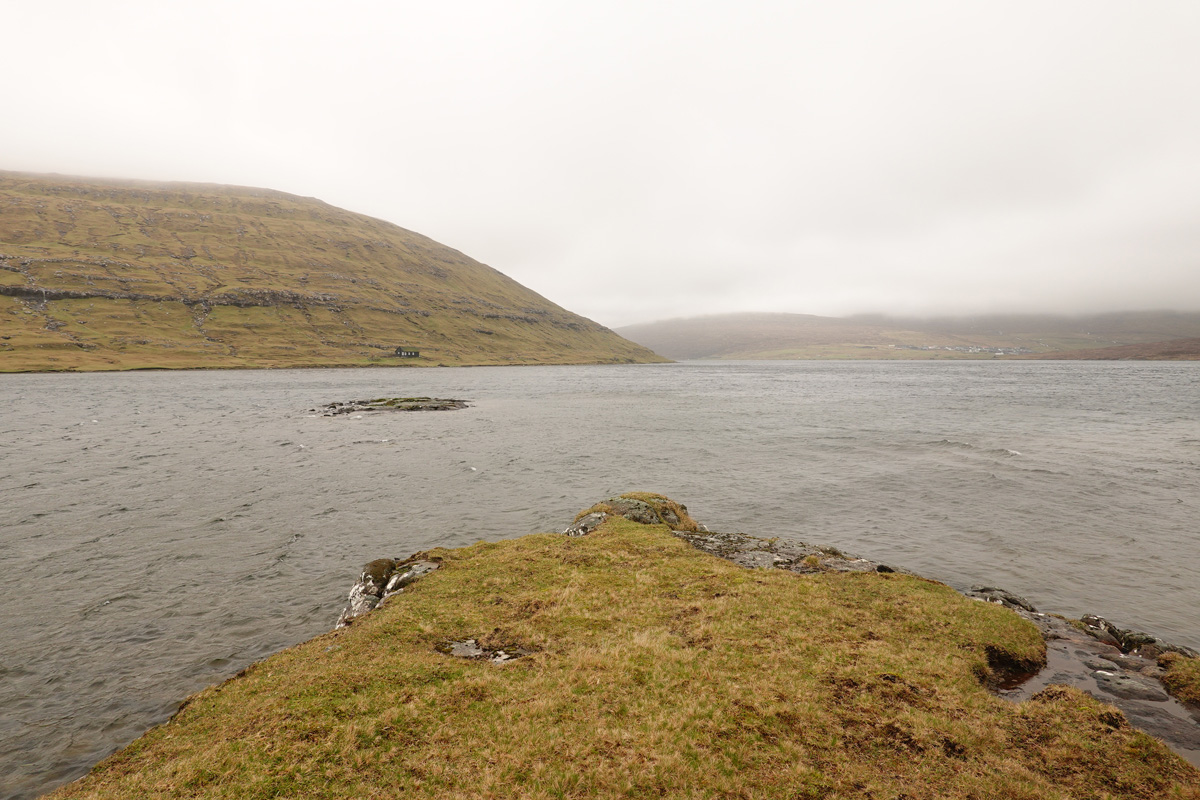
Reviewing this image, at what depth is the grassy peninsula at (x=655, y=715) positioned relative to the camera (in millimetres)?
9008

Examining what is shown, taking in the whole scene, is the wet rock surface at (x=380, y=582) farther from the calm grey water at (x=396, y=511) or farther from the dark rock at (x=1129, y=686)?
the dark rock at (x=1129, y=686)

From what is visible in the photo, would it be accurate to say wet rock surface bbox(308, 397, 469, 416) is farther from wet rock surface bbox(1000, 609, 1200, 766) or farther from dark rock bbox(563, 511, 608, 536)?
wet rock surface bbox(1000, 609, 1200, 766)

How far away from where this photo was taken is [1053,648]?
14383 millimetres

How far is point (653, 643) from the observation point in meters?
13.4

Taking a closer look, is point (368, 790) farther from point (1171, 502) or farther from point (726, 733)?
point (1171, 502)

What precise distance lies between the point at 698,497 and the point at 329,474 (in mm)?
27481

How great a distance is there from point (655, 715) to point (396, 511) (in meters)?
23.8

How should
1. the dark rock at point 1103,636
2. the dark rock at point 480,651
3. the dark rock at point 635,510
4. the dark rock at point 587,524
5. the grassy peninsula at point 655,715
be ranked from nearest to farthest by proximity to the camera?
the grassy peninsula at point 655,715
the dark rock at point 480,651
the dark rock at point 1103,636
the dark rock at point 587,524
the dark rock at point 635,510

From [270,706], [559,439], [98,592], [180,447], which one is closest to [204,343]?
[180,447]

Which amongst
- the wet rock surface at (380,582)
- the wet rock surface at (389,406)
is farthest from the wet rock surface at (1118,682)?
the wet rock surface at (389,406)

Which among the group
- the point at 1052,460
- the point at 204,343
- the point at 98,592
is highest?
the point at 204,343

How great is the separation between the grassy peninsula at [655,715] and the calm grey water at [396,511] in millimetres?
5012

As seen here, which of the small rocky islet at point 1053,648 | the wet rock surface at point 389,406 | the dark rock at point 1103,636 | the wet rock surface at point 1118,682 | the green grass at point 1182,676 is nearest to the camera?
the wet rock surface at point 1118,682

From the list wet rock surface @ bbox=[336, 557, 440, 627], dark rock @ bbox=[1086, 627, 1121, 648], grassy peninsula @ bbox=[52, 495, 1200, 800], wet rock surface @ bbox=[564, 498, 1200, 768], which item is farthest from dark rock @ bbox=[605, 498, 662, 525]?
dark rock @ bbox=[1086, 627, 1121, 648]
